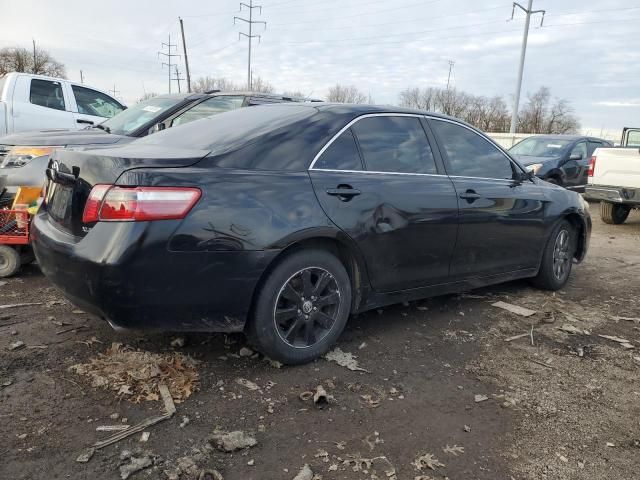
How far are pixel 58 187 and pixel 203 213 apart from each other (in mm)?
1085

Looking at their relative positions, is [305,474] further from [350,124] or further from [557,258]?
[557,258]

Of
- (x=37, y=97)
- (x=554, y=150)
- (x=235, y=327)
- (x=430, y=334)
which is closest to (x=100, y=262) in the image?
(x=235, y=327)

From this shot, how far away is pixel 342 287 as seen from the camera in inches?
133

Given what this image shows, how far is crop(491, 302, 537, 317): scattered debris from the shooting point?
179 inches

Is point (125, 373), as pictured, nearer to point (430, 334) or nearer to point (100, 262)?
point (100, 262)

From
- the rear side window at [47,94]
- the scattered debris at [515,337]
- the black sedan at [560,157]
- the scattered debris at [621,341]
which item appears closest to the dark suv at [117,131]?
the rear side window at [47,94]

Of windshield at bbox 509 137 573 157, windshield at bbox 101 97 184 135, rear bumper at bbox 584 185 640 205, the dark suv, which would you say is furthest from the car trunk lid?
windshield at bbox 509 137 573 157

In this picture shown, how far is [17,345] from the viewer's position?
340cm

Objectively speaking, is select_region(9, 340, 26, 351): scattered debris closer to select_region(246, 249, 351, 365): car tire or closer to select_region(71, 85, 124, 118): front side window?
select_region(246, 249, 351, 365): car tire

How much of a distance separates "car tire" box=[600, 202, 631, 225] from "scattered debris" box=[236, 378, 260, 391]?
9618 mm

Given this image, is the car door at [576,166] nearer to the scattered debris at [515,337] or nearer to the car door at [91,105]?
the scattered debris at [515,337]

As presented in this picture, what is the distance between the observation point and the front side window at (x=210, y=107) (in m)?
6.79

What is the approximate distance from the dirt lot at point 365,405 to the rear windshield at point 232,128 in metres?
1.28

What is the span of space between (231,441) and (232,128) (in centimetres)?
189
